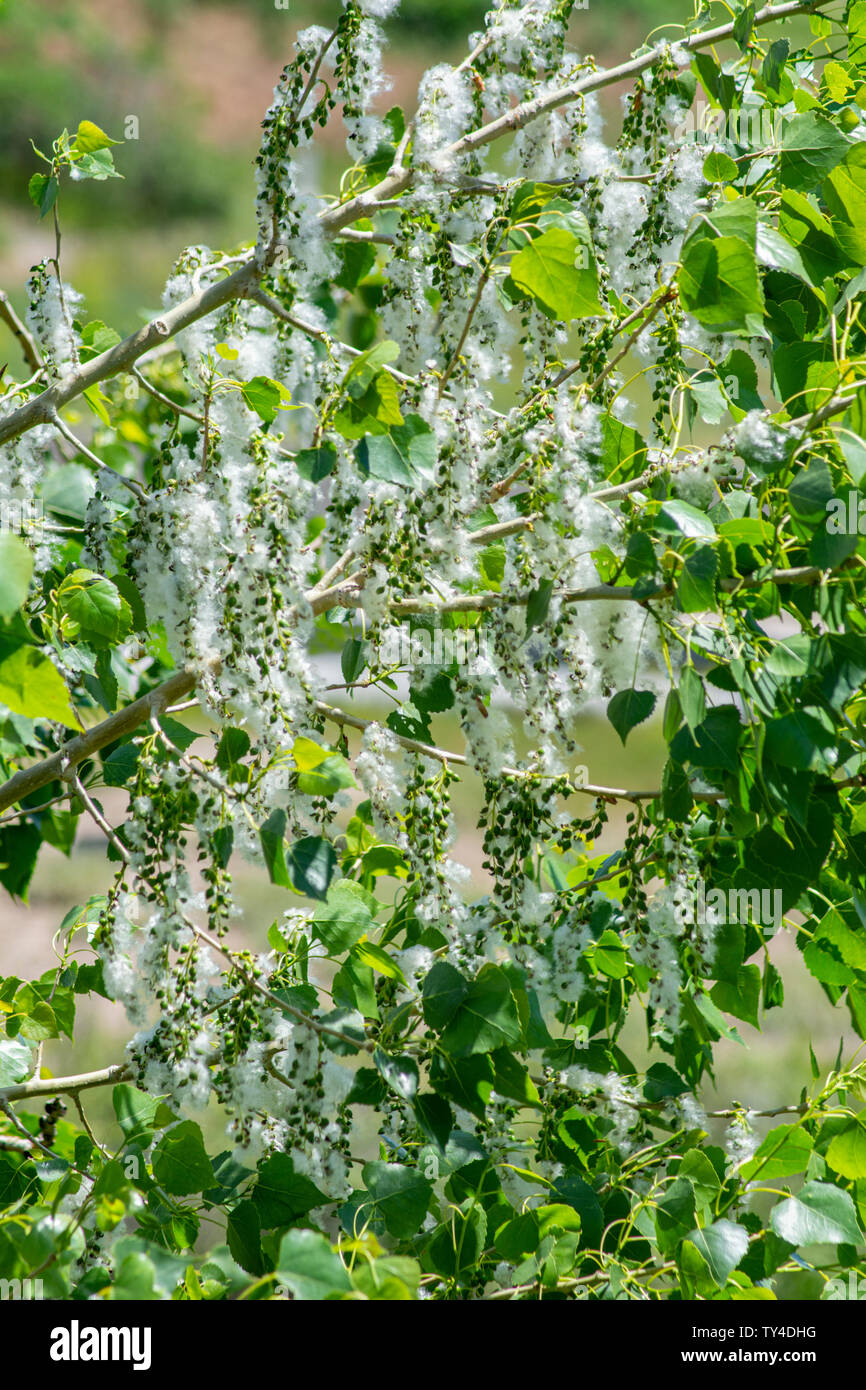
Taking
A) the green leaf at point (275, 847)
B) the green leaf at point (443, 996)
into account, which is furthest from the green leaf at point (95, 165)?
the green leaf at point (443, 996)

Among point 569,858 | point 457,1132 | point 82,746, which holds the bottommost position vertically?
point 457,1132

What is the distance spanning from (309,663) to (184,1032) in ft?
1.31

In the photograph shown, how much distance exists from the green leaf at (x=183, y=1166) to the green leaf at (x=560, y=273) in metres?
0.95

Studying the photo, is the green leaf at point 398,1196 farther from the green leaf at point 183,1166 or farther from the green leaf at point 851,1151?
the green leaf at point 851,1151

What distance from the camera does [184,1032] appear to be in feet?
3.79

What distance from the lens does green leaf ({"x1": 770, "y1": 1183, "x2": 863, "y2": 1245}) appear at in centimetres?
121

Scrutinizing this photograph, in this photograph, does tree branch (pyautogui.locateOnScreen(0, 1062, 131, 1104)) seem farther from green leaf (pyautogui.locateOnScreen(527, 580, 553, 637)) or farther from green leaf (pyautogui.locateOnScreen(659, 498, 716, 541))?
green leaf (pyautogui.locateOnScreen(659, 498, 716, 541))

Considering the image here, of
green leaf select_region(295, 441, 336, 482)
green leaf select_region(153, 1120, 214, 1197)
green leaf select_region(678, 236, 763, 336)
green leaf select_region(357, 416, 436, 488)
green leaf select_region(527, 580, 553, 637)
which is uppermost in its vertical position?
green leaf select_region(678, 236, 763, 336)

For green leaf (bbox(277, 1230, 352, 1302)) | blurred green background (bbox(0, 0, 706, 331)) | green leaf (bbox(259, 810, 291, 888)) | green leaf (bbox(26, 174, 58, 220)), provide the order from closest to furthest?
green leaf (bbox(277, 1230, 352, 1302)) → green leaf (bbox(259, 810, 291, 888)) → green leaf (bbox(26, 174, 58, 220)) → blurred green background (bbox(0, 0, 706, 331))

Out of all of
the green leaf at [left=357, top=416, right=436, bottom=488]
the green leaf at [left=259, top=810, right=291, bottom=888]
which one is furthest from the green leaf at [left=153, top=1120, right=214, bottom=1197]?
the green leaf at [left=357, top=416, right=436, bottom=488]

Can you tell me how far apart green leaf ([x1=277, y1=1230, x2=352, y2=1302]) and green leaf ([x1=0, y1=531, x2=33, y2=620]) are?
18.3 inches
